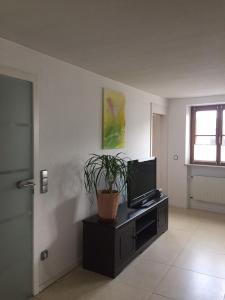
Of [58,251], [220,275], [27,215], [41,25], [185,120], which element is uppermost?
[41,25]

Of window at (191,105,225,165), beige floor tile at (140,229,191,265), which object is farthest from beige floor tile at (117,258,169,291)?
window at (191,105,225,165)

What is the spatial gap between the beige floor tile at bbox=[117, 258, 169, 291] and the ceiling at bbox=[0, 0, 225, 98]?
2316 mm

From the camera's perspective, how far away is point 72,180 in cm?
297

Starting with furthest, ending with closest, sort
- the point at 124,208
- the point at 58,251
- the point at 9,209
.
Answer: the point at 124,208 → the point at 58,251 → the point at 9,209

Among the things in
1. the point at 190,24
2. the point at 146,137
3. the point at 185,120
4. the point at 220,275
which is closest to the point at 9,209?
the point at 190,24

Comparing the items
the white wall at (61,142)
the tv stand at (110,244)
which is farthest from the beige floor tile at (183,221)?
the white wall at (61,142)

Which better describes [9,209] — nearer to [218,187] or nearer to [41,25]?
[41,25]

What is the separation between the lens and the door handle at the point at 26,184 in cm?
233

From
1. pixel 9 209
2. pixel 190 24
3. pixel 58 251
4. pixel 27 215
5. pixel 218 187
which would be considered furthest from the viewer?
pixel 218 187

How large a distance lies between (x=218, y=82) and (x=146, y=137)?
1488mm

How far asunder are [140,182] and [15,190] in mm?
1944

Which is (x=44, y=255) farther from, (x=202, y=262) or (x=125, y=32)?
(x=125, y=32)

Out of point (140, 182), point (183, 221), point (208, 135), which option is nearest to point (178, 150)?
point (208, 135)

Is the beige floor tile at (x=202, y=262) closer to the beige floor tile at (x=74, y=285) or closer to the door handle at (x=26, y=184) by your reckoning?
the beige floor tile at (x=74, y=285)
